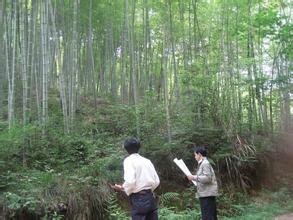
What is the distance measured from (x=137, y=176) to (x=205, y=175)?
4.58 feet

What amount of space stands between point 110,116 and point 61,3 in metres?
3.05

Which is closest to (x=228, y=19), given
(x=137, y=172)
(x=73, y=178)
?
(x=73, y=178)

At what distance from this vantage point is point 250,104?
8.91 metres

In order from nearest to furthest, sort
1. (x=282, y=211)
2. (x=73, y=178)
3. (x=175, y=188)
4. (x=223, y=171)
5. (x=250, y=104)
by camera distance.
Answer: (x=73, y=178) → (x=282, y=211) → (x=175, y=188) → (x=223, y=171) → (x=250, y=104)

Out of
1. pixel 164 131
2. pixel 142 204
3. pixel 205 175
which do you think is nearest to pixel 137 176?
pixel 142 204

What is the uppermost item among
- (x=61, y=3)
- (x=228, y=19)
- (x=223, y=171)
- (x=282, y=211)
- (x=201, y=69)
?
(x=61, y=3)

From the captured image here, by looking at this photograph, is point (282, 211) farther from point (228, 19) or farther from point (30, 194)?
point (228, 19)

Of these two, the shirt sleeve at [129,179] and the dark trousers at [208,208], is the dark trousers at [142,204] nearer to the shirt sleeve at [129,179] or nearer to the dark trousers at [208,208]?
the shirt sleeve at [129,179]

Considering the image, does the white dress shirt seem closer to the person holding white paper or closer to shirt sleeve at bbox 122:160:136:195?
shirt sleeve at bbox 122:160:136:195

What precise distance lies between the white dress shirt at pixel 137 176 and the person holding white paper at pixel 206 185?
1.26m

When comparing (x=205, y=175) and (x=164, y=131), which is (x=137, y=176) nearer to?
(x=205, y=175)

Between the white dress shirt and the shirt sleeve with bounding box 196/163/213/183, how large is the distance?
4.14ft

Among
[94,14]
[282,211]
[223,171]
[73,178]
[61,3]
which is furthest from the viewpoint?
[94,14]

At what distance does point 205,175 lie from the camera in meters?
4.24
